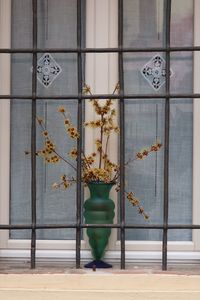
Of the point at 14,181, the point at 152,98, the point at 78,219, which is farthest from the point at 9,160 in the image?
the point at 152,98

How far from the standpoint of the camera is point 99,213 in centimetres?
439

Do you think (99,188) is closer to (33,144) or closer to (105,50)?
(33,144)

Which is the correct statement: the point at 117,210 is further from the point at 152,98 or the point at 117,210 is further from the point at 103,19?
the point at 103,19

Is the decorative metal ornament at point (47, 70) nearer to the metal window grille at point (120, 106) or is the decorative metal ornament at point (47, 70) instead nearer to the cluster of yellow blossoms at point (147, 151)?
the metal window grille at point (120, 106)

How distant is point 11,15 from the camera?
4.55 meters

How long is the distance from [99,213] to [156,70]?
2.41ft

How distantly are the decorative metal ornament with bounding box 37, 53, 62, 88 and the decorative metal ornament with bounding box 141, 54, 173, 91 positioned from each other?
429mm

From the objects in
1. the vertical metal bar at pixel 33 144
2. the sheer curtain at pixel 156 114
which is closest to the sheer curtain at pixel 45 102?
the vertical metal bar at pixel 33 144

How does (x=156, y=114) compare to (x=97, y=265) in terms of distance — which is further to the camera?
(x=156, y=114)

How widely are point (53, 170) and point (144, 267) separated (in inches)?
24.8

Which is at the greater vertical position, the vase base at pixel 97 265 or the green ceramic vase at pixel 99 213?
the green ceramic vase at pixel 99 213

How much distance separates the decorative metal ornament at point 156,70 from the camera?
4.52 metres

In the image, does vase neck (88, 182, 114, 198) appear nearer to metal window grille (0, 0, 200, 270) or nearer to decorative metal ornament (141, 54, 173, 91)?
metal window grille (0, 0, 200, 270)
